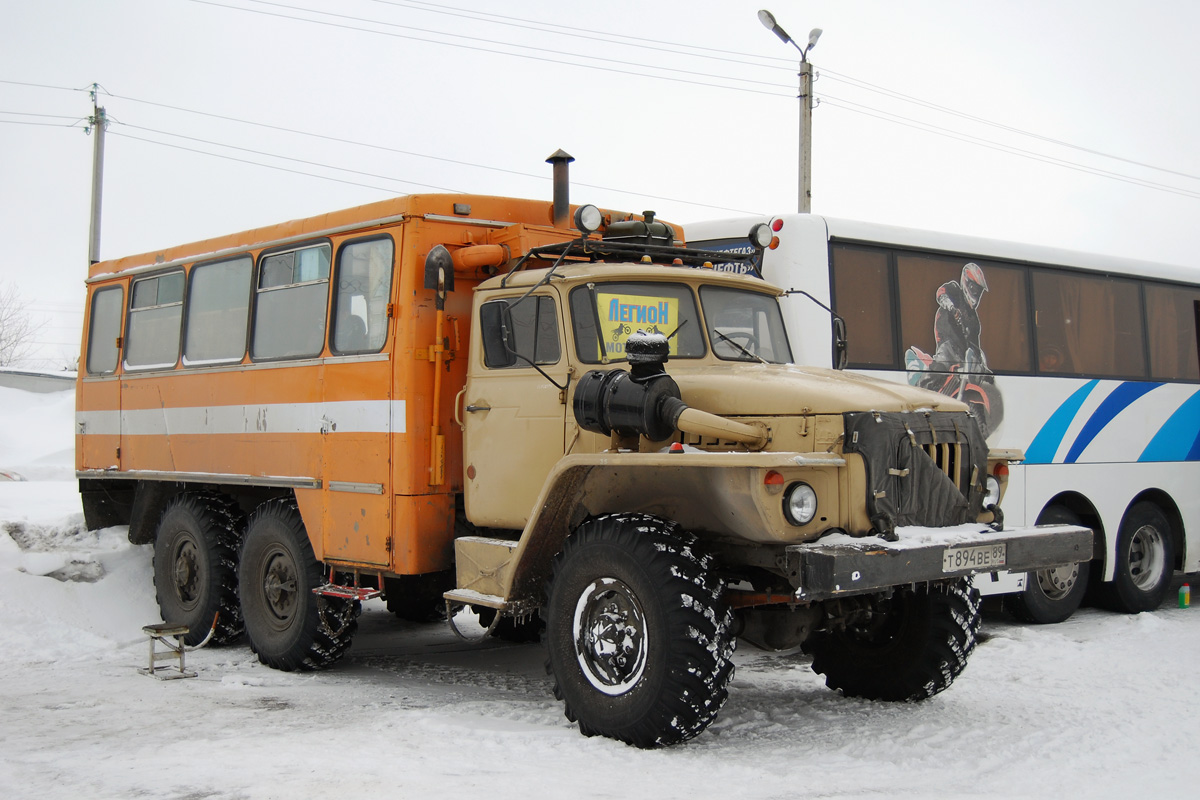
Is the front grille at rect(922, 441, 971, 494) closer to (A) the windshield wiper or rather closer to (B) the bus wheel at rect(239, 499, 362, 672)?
(A) the windshield wiper

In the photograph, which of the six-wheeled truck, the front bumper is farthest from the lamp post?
the front bumper

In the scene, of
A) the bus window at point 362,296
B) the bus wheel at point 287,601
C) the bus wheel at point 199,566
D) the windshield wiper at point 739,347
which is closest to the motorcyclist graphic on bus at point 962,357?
the windshield wiper at point 739,347

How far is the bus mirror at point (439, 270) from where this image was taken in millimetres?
7230

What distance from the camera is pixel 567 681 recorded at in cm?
618

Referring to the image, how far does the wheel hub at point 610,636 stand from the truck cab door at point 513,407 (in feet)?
3.33

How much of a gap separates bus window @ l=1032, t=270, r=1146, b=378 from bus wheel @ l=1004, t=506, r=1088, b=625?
59.5 inches

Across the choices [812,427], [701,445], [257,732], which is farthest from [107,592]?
[812,427]

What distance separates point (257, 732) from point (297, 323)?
11.6 ft

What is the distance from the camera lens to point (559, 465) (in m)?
6.14

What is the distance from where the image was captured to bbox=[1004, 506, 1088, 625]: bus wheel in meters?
11.0

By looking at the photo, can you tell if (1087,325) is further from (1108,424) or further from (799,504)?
(799,504)

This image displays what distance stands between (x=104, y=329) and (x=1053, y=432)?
9629 mm

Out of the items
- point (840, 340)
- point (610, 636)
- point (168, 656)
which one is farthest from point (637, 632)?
point (168, 656)

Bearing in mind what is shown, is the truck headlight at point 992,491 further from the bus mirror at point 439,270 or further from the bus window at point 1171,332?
the bus window at point 1171,332
